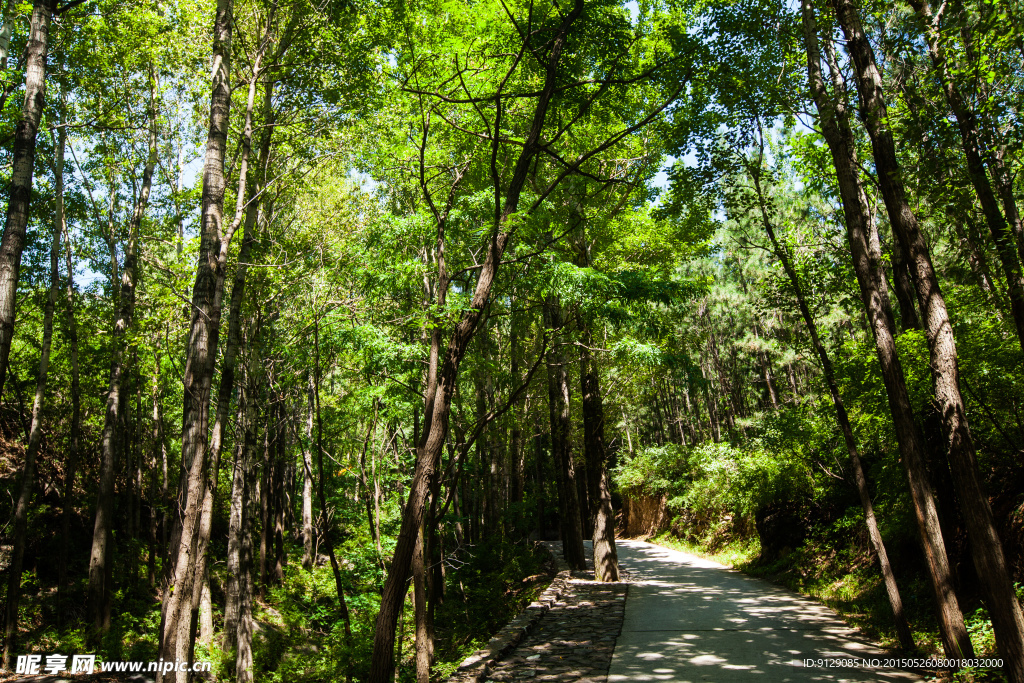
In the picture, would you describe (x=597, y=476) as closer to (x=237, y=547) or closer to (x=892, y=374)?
(x=892, y=374)

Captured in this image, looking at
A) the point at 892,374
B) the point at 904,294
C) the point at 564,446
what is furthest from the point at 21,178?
the point at 564,446

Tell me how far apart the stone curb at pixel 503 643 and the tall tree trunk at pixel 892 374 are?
16.6 feet

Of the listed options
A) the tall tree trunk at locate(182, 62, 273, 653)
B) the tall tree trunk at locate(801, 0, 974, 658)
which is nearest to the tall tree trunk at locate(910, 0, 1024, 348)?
the tall tree trunk at locate(801, 0, 974, 658)

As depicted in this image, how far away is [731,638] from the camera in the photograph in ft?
25.7

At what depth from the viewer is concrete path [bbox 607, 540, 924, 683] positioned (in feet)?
20.4

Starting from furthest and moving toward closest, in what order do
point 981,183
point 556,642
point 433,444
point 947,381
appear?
1. point 556,642
2. point 947,381
3. point 981,183
4. point 433,444

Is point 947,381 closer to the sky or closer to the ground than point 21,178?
closer to the ground

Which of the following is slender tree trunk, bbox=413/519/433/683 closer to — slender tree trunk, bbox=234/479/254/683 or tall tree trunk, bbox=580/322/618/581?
slender tree trunk, bbox=234/479/254/683

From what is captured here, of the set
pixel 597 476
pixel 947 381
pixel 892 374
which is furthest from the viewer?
pixel 597 476

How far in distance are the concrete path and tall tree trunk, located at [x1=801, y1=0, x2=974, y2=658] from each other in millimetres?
795

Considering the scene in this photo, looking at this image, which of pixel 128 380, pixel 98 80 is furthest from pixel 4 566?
pixel 98 80

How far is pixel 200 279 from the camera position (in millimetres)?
6578

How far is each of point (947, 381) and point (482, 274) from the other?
5.49m

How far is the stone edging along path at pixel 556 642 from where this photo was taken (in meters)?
6.33
